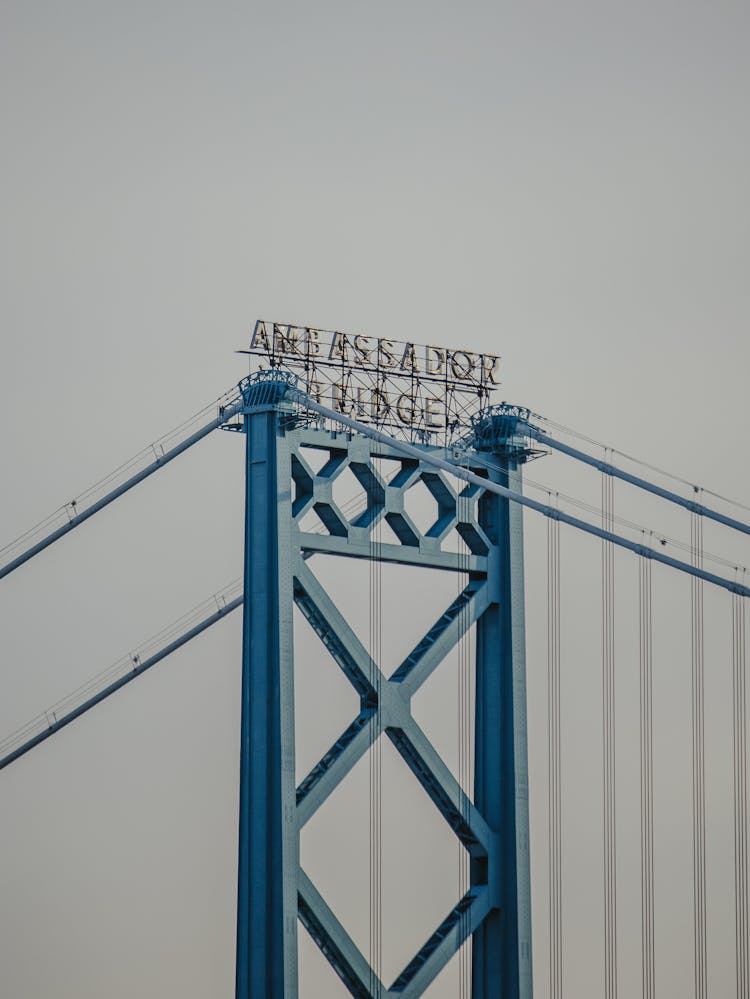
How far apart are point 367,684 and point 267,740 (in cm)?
427

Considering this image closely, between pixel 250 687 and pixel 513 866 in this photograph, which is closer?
pixel 250 687

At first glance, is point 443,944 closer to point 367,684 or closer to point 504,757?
point 504,757

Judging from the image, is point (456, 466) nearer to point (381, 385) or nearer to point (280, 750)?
point (381, 385)

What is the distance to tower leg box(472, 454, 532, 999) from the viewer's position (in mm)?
74938

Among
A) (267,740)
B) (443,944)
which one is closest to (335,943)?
(443,944)

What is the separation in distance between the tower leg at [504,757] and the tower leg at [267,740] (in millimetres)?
8087

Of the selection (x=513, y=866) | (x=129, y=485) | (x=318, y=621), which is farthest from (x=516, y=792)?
(x=129, y=485)

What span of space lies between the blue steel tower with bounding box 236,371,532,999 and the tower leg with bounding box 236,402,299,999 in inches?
1.3

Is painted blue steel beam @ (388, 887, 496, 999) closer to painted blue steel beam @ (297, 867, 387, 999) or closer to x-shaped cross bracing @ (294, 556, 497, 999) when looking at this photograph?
x-shaped cross bracing @ (294, 556, 497, 999)

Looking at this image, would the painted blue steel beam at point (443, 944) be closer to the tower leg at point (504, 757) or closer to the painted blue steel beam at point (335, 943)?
the tower leg at point (504, 757)

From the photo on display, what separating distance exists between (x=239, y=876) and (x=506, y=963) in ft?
30.6

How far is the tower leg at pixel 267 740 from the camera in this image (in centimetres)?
6838

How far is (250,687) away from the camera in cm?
6950

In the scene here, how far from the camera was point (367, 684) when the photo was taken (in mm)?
72688
